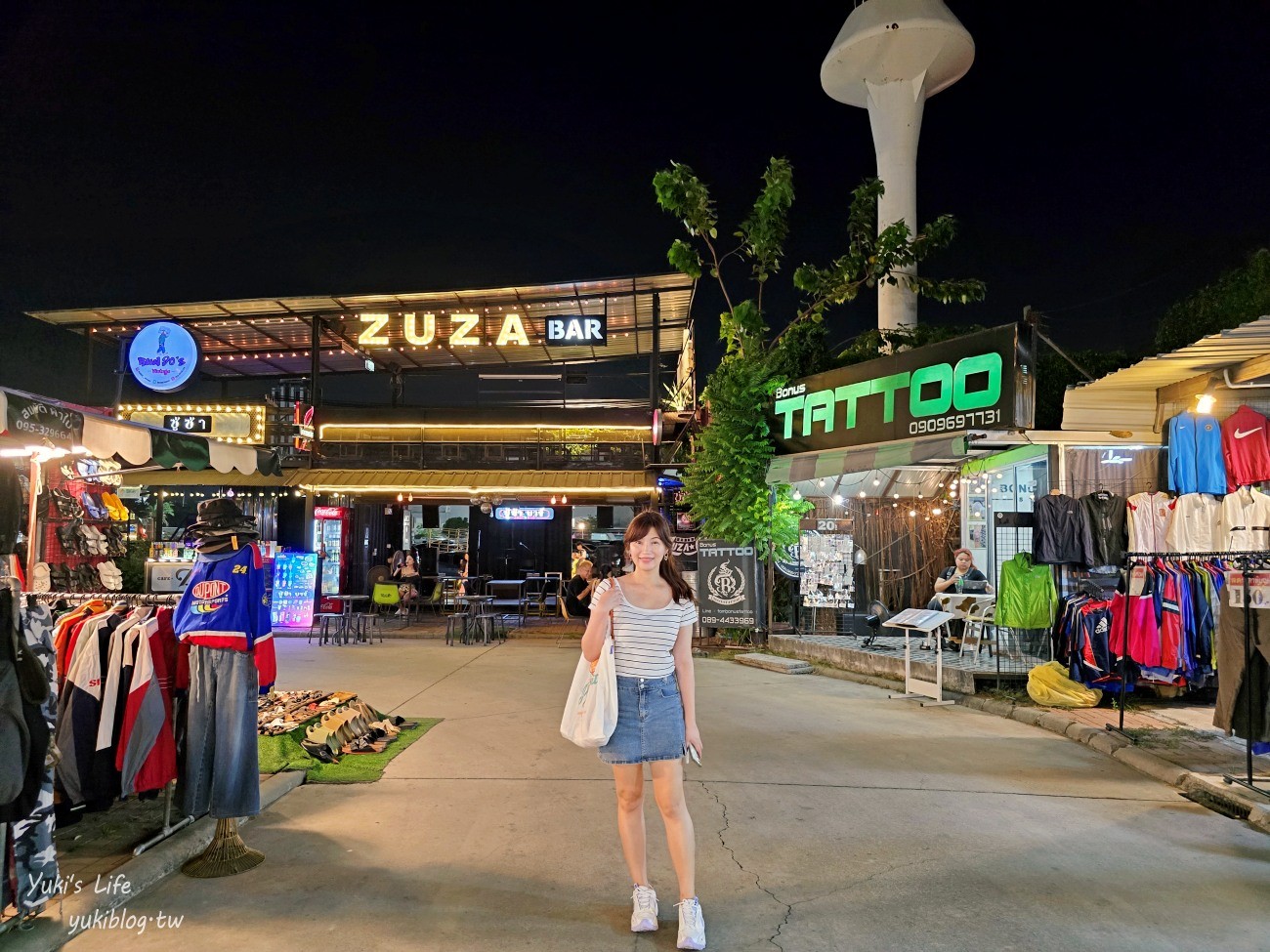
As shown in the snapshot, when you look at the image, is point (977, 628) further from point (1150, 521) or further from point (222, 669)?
point (222, 669)

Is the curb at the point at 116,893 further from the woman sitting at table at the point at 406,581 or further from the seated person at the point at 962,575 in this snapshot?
the woman sitting at table at the point at 406,581

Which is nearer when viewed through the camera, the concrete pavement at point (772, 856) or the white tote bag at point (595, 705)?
the white tote bag at point (595, 705)

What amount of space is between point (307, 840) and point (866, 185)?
1587 centimetres

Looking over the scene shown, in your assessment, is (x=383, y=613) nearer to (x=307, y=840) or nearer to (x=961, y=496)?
(x=961, y=496)

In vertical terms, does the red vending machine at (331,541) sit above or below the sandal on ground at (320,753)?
above

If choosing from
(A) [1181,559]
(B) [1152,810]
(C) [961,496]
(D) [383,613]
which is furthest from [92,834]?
(D) [383,613]

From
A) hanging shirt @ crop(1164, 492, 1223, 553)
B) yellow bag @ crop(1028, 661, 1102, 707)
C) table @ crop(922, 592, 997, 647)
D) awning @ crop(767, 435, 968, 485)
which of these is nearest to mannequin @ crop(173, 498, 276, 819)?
yellow bag @ crop(1028, 661, 1102, 707)

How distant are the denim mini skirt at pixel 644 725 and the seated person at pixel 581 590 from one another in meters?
10.9

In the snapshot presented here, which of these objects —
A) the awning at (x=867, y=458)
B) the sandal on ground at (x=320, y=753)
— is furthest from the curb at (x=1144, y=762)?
the sandal on ground at (x=320, y=753)

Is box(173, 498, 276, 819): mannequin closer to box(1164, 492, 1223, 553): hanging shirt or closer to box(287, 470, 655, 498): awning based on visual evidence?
box(1164, 492, 1223, 553): hanging shirt

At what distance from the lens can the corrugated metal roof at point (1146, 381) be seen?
7.17 m

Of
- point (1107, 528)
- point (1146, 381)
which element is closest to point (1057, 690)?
point (1107, 528)

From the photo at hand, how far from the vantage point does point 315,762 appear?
20.6 feet

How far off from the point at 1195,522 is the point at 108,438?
10585mm
